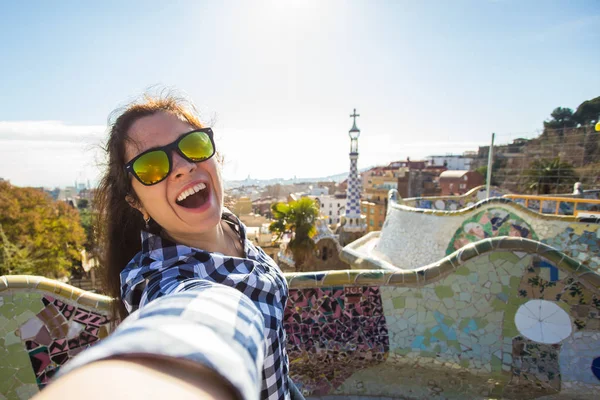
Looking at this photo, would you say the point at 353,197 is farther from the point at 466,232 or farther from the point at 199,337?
the point at 199,337

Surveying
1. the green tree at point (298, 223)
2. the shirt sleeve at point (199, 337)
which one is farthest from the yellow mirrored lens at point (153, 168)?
Result: the green tree at point (298, 223)

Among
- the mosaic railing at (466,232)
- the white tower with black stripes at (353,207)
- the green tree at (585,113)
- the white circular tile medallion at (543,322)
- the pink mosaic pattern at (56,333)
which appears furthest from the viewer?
the green tree at (585,113)

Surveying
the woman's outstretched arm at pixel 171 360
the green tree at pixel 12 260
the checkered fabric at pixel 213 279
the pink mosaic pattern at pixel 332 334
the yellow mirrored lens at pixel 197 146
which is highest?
the yellow mirrored lens at pixel 197 146

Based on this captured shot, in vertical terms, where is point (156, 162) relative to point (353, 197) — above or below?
above

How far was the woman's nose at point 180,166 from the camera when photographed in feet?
3.64

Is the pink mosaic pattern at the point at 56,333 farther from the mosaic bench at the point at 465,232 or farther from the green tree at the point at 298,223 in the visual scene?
the green tree at the point at 298,223

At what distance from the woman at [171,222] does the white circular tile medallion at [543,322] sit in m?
2.00

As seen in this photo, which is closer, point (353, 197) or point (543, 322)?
point (543, 322)

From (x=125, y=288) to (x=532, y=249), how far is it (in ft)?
8.68

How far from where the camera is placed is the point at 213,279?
101 cm

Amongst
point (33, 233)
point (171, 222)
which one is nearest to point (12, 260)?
point (33, 233)

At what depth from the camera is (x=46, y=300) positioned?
224 cm

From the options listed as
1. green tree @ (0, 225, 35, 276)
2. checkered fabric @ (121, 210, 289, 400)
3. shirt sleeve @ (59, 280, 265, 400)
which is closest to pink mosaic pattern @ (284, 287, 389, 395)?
checkered fabric @ (121, 210, 289, 400)

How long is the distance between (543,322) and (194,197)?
2.63 meters
